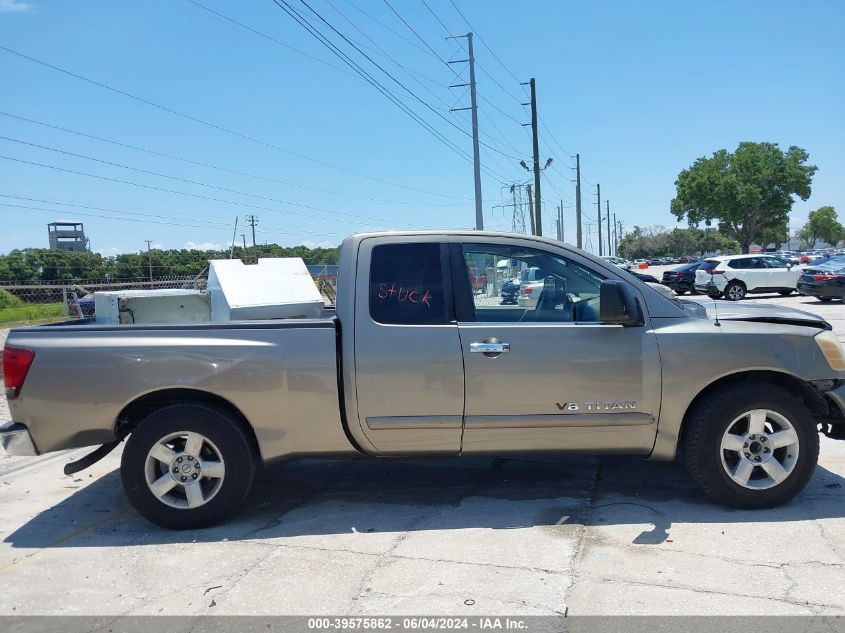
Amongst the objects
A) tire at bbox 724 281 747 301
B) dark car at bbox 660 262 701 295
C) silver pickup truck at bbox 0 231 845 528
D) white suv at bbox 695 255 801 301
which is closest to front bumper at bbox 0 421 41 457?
silver pickup truck at bbox 0 231 845 528

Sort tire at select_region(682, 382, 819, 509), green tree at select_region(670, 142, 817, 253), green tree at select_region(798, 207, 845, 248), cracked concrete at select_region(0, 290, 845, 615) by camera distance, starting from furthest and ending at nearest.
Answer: green tree at select_region(798, 207, 845, 248) → green tree at select_region(670, 142, 817, 253) → tire at select_region(682, 382, 819, 509) → cracked concrete at select_region(0, 290, 845, 615)

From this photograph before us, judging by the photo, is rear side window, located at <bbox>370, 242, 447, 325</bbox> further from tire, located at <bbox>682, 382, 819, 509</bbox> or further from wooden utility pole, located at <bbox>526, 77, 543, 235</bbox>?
wooden utility pole, located at <bbox>526, 77, 543, 235</bbox>

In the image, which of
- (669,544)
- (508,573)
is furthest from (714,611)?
(508,573)

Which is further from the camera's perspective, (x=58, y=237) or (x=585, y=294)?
(x=58, y=237)

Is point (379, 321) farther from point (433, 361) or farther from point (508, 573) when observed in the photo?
point (508, 573)

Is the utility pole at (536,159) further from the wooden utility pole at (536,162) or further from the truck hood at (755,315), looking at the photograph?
the truck hood at (755,315)

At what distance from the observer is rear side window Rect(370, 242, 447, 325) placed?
4277 millimetres

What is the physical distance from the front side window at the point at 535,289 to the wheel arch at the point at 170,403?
1.68 metres

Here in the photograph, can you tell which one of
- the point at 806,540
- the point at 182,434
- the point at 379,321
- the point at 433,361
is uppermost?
the point at 379,321

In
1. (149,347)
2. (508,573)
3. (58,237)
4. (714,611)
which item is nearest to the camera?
(714,611)

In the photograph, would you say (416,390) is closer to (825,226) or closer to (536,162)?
(536,162)

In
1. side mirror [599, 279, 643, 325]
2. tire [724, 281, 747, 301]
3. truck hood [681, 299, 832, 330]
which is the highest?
side mirror [599, 279, 643, 325]

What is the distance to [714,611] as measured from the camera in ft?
10.3

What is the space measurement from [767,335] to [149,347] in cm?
392
